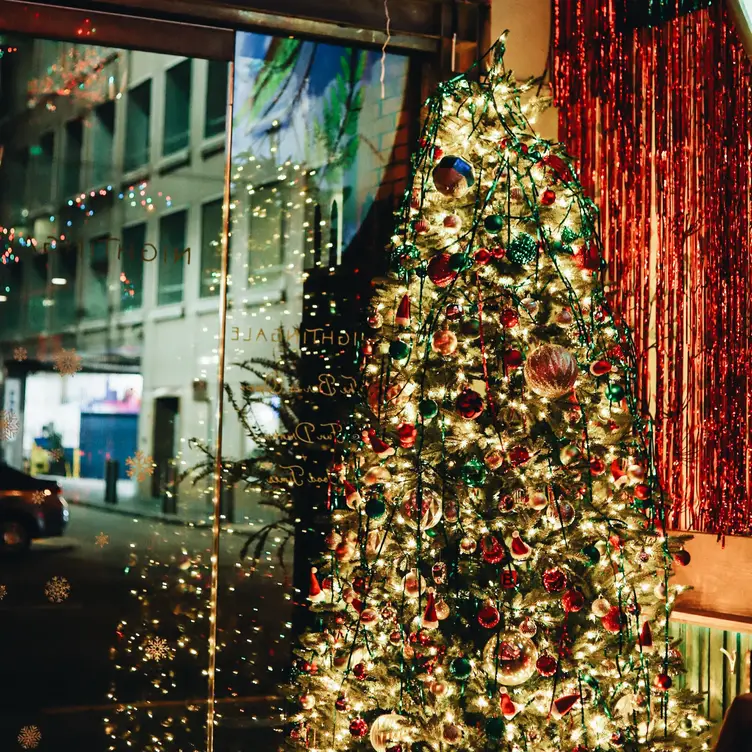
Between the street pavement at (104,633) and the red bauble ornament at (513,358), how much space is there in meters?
1.71

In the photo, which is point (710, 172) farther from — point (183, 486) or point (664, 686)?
point (183, 486)

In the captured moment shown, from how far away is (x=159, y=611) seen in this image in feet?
12.9

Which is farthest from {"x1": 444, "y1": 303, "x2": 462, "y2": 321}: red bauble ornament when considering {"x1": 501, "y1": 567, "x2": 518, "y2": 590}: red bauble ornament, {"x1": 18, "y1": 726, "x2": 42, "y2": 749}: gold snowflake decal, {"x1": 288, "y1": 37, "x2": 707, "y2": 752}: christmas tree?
{"x1": 18, "y1": 726, "x2": 42, "y2": 749}: gold snowflake decal

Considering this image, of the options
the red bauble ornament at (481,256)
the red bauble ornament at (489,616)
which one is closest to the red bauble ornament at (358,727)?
the red bauble ornament at (489,616)

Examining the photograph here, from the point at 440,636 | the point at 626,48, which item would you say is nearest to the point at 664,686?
the point at 440,636

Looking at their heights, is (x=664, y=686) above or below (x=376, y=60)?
below

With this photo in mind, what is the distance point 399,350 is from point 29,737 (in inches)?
88.6

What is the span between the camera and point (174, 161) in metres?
3.99

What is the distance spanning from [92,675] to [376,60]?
2.97 metres

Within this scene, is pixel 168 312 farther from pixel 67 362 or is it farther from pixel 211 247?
pixel 67 362

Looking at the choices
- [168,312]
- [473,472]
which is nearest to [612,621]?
[473,472]

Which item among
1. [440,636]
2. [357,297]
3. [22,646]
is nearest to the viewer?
[440,636]

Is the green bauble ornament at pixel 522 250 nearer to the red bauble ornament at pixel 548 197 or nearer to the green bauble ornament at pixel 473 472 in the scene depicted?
the red bauble ornament at pixel 548 197

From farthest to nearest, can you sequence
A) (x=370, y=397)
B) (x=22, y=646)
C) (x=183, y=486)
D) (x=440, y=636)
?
(x=183, y=486)
(x=22, y=646)
(x=370, y=397)
(x=440, y=636)
